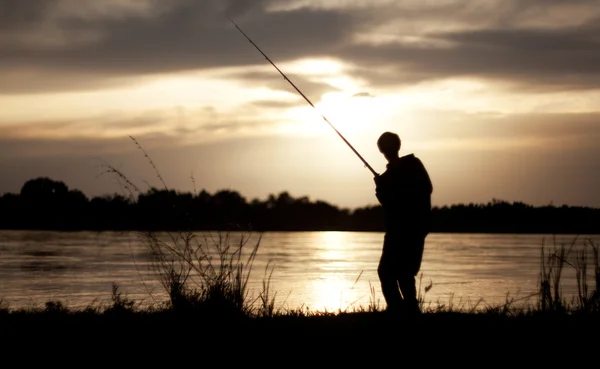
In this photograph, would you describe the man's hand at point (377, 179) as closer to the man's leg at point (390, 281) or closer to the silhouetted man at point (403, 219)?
the silhouetted man at point (403, 219)

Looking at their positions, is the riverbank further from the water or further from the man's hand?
the water

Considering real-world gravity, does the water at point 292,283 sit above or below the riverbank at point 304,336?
below

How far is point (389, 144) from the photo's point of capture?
7344 millimetres

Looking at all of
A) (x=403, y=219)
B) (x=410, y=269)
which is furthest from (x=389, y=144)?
(x=410, y=269)

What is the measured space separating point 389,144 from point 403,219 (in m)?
0.74

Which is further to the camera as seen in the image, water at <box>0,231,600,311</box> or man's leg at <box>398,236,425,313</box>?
water at <box>0,231,600,311</box>

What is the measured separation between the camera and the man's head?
734cm

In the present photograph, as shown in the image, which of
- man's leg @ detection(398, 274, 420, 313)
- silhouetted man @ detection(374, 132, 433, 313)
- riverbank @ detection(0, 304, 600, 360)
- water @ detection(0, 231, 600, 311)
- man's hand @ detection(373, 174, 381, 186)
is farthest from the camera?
water @ detection(0, 231, 600, 311)

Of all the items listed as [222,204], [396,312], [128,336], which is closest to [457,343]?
[396,312]

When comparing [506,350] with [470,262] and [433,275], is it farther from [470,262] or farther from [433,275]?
[470,262]

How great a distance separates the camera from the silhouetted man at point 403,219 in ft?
23.6

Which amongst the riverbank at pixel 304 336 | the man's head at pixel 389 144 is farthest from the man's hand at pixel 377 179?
the riverbank at pixel 304 336

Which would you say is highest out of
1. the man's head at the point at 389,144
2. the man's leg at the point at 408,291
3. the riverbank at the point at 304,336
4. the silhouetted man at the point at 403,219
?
the man's head at the point at 389,144

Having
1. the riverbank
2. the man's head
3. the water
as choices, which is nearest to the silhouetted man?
the man's head
